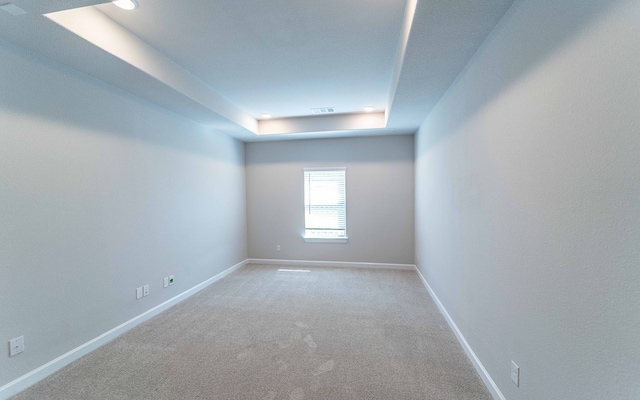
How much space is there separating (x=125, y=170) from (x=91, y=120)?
542mm

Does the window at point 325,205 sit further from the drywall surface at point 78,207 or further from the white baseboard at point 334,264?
the drywall surface at point 78,207

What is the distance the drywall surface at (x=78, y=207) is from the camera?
1872mm

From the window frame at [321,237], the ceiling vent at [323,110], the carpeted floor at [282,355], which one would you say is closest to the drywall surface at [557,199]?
the carpeted floor at [282,355]

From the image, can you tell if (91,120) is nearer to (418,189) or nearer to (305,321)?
(305,321)

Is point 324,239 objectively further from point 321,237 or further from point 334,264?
point 334,264

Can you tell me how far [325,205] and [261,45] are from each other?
129 inches

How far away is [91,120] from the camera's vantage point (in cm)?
238

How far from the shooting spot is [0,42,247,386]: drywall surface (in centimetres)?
187

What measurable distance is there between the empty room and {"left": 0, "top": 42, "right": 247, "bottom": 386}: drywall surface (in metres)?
0.02

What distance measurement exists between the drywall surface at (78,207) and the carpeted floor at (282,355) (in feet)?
1.22

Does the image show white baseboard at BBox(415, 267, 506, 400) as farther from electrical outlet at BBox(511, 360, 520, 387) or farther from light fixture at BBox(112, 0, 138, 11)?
light fixture at BBox(112, 0, 138, 11)

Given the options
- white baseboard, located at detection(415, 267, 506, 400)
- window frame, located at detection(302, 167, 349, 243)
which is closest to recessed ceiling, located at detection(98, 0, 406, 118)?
window frame, located at detection(302, 167, 349, 243)

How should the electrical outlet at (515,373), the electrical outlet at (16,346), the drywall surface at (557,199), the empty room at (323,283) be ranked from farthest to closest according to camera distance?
the electrical outlet at (16,346)
the electrical outlet at (515,373)
the empty room at (323,283)
the drywall surface at (557,199)

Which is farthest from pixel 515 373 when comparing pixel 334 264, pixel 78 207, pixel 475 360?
pixel 334 264
